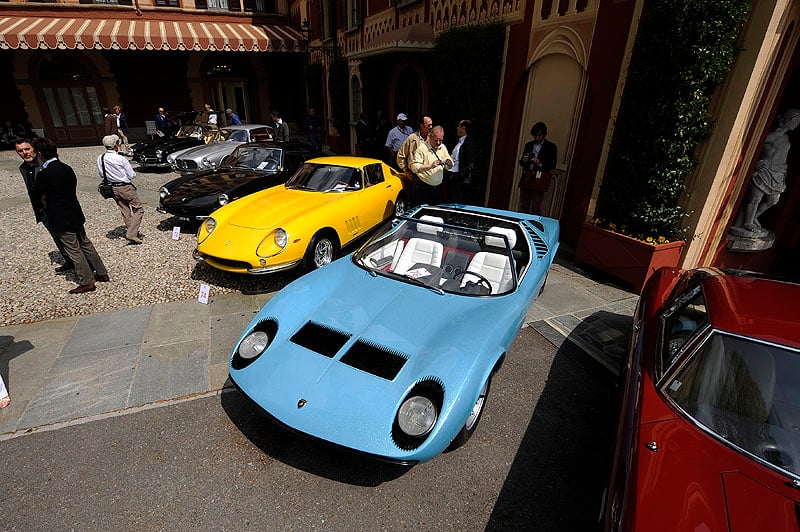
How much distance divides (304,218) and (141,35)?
16.3 meters

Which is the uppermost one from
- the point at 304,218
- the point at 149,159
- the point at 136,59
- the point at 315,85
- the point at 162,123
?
the point at 136,59

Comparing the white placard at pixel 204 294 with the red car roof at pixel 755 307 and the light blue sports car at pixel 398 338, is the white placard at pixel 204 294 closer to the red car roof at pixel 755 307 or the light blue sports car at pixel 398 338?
the light blue sports car at pixel 398 338

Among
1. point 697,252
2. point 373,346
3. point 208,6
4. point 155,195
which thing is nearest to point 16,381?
point 373,346

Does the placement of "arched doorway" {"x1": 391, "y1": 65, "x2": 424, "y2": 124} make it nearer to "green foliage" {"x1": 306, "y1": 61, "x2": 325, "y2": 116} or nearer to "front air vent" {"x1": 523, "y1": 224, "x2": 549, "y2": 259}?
"green foliage" {"x1": 306, "y1": 61, "x2": 325, "y2": 116}

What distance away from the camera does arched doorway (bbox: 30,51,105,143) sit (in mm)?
16906

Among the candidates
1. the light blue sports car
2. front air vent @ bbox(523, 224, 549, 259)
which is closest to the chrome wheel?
the light blue sports car

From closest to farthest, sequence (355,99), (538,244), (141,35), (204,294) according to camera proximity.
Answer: (538,244)
(204,294)
(355,99)
(141,35)

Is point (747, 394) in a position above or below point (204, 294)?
above

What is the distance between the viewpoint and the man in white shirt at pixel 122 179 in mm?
5523

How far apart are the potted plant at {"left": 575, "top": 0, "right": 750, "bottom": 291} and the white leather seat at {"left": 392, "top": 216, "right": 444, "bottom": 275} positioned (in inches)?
115

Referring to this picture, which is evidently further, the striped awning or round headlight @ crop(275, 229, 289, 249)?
the striped awning

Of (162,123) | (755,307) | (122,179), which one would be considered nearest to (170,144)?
(162,123)

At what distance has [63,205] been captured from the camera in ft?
14.1

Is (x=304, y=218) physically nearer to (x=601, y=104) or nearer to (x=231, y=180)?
(x=231, y=180)
